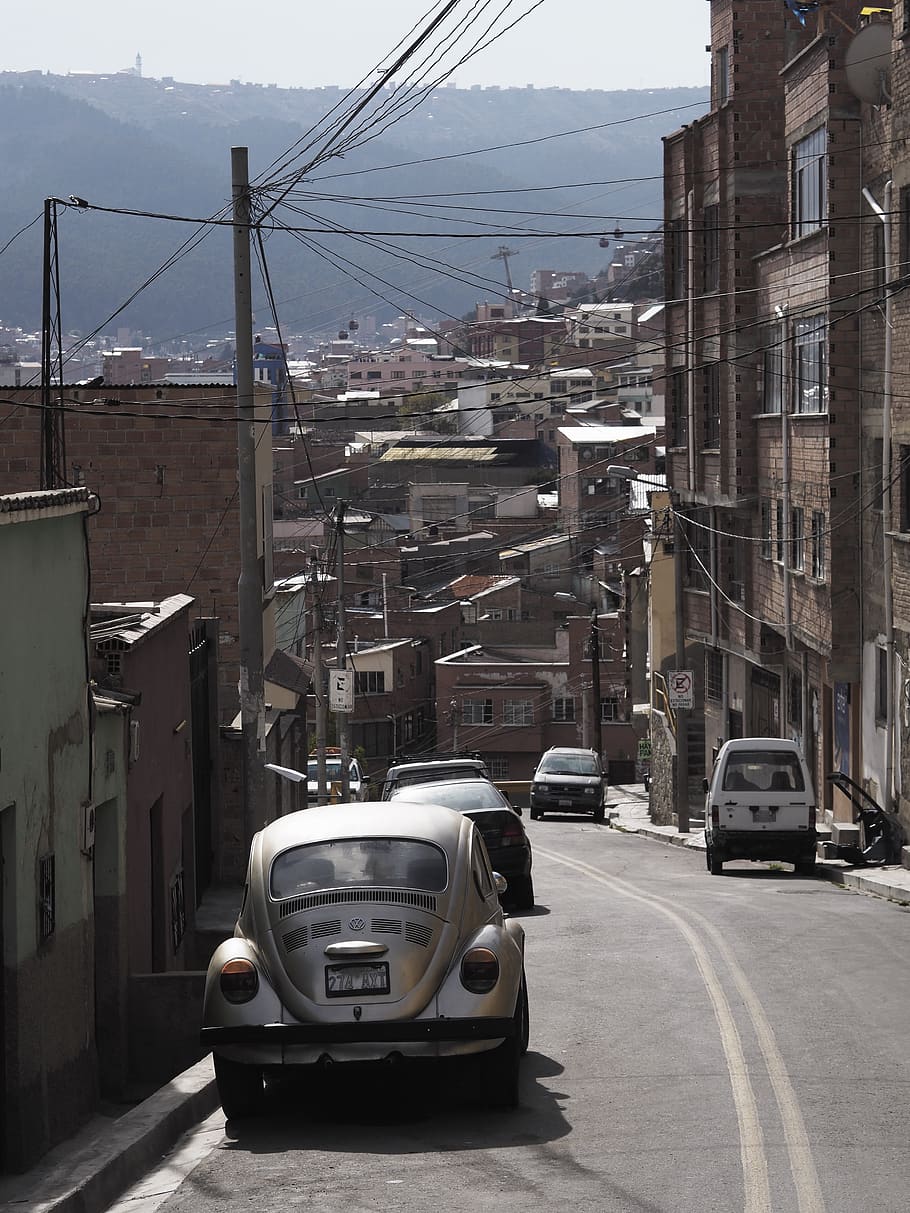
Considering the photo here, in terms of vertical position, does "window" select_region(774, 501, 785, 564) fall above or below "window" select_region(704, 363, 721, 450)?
below

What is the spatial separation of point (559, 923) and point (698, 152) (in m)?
27.1

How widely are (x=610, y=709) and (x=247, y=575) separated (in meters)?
65.4

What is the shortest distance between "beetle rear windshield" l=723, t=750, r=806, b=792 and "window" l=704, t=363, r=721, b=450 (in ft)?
50.6

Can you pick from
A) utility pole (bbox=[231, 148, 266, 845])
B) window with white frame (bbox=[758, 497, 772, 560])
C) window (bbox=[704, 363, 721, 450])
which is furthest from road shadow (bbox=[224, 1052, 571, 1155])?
window (bbox=[704, 363, 721, 450])

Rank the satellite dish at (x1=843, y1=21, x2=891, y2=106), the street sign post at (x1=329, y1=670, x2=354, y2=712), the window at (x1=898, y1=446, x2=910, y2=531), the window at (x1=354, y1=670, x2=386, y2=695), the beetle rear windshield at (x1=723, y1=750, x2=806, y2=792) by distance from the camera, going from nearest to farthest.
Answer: the beetle rear windshield at (x1=723, y1=750, x2=806, y2=792) < the window at (x1=898, y1=446, x2=910, y2=531) < the satellite dish at (x1=843, y1=21, x2=891, y2=106) < the street sign post at (x1=329, y1=670, x2=354, y2=712) < the window at (x1=354, y1=670, x2=386, y2=695)

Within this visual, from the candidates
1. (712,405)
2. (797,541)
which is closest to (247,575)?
(797,541)

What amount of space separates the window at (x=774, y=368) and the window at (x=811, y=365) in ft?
3.67

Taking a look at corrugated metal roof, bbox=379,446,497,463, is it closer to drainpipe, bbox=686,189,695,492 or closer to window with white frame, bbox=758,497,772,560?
drainpipe, bbox=686,189,695,492

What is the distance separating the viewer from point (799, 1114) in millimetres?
9562

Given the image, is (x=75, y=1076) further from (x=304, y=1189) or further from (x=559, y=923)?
(x=559, y=923)

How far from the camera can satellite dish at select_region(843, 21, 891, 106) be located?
3027cm

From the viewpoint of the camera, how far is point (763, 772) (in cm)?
2722

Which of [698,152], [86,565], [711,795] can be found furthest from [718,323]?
[86,565]

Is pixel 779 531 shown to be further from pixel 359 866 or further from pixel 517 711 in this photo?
pixel 517 711
